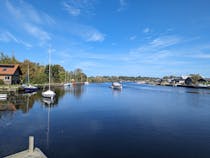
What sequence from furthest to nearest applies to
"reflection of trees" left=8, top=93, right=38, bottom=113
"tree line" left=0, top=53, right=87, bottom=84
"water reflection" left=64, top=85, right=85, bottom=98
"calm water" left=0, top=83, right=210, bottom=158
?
"tree line" left=0, top=53, right=87, bottom=84, "water reflection" left=64, top=85, right=85, bottom=98, "reflection of trees" left=8, top=93, right=38, bottom=113, "calm water" left=0, top=83, right=210, bottom=158

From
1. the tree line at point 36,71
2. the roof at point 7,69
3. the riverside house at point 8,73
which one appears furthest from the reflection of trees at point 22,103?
the tree line at point 36,71

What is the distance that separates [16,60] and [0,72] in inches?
820

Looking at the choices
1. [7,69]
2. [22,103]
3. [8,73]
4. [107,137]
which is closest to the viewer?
[107,137]

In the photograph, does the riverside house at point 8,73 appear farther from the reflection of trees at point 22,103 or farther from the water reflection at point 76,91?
the reflection of trees at point 22,103

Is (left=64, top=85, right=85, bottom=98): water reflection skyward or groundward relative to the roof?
groundward

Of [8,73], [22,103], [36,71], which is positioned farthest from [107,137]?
[36,71]

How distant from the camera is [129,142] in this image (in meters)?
13.5

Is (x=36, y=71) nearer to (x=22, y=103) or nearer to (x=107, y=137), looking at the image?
(x=22, y=103)

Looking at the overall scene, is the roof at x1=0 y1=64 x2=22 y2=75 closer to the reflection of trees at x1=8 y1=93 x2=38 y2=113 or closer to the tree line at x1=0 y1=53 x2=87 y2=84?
the tree line at x1=0 y1=53 x2=87 y2=84

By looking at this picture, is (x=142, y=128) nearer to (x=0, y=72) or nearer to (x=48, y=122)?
(x=48, y=122)

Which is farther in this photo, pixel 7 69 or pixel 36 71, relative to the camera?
pixel 36 71

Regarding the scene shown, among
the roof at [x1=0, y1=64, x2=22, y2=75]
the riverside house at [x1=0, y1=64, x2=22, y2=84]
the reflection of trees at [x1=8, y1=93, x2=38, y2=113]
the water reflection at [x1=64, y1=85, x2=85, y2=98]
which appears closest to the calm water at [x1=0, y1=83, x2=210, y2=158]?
the reflection of trees at [x1=8, y1=93, x2=38, y2=113]

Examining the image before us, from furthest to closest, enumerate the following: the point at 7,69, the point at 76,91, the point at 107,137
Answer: the point at 76,91, the point at 7,69, the point at 107,137

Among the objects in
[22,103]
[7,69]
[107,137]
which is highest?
[7,69]
